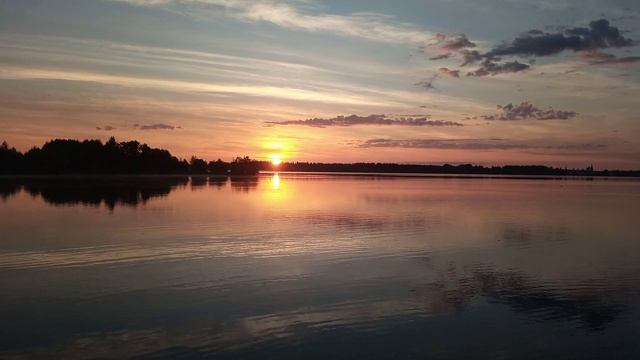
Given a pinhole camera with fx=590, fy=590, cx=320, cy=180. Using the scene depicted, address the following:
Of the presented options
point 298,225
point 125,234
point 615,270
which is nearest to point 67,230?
point 125,234

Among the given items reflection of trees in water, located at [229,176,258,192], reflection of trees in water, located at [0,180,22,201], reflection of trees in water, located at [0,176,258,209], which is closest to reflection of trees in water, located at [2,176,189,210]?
reflection of trees in water, located at [0,176,258,209]

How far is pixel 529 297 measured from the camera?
40.2 feet

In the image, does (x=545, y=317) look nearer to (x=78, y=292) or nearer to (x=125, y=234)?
(x=78, y=292)

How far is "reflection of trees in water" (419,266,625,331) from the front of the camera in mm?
10875

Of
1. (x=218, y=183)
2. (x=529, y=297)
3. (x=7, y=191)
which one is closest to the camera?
(x=529, y=297)

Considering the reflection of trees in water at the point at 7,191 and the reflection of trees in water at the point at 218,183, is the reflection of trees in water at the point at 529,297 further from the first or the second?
the reflection of trees in water at the point at 218,183

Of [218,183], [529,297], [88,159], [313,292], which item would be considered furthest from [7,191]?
[88,159]

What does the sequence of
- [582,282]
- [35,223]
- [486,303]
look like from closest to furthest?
[486,303] < [582,282] < [35,223]

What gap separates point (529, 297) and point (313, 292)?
4.49 m

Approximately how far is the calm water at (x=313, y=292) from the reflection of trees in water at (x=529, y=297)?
0.15 ft

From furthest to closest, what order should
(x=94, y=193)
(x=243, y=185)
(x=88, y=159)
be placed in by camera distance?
(x=88, y=159) → (x=243, y=185) → (x=94, y=193)

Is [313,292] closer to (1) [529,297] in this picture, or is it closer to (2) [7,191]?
(1) [529,297]

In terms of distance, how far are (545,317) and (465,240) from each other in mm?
10551

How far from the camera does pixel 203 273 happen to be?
14.1m
